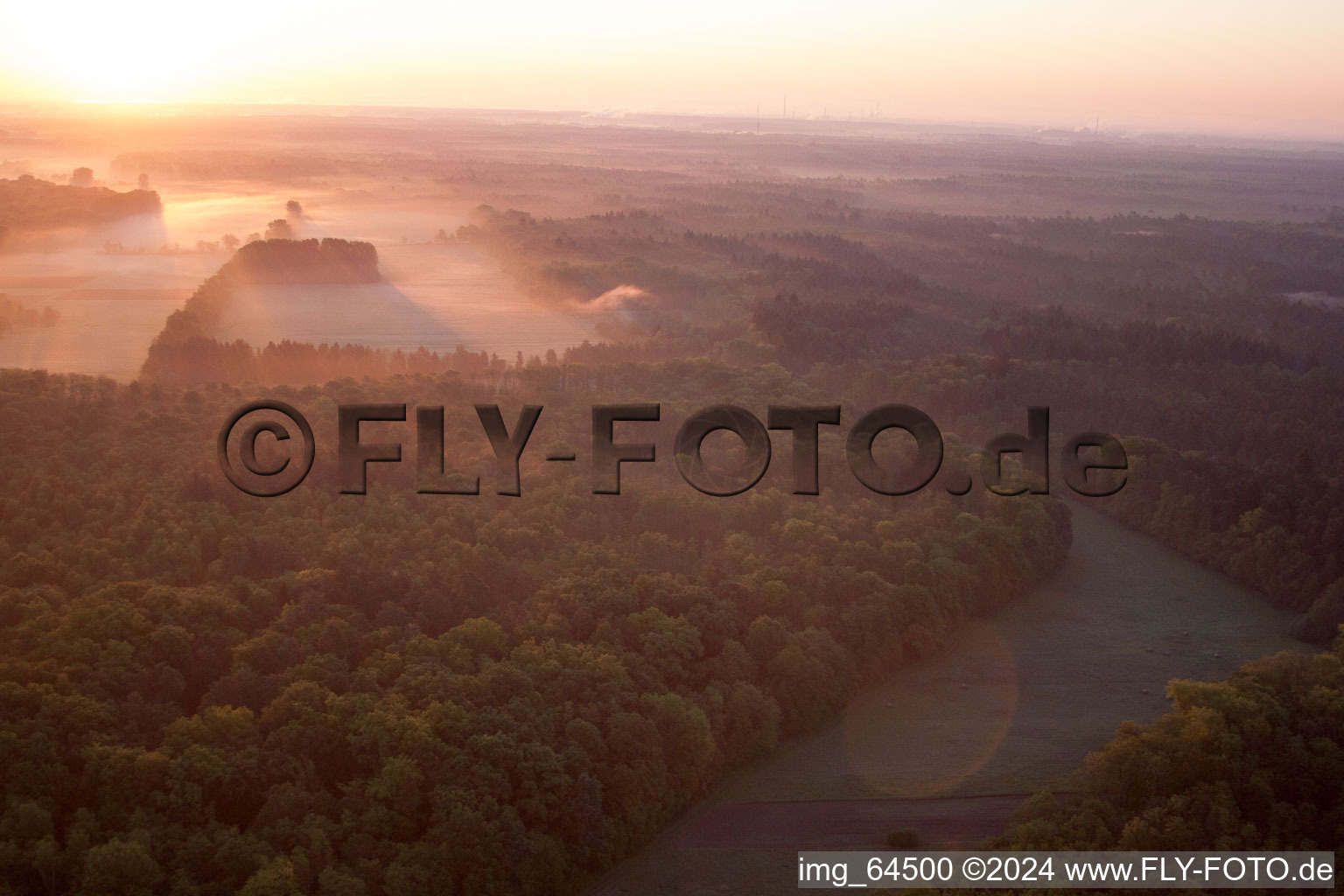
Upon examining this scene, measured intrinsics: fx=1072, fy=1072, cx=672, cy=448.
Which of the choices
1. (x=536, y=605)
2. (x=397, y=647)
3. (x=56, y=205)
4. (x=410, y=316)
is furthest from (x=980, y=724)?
(x=56, y=205)

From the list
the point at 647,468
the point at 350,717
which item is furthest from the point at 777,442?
the point at 350,717

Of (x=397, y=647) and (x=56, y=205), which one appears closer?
(x=397, y=647)

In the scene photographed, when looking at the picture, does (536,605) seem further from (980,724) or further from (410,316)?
(410,316)

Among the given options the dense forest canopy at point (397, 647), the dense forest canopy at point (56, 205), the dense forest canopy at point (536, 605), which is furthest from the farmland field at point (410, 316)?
the dense forest canopy at point (397, 647)

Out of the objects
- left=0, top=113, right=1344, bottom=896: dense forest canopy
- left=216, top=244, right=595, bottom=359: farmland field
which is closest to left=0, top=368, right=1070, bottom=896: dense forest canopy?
left=0, top=113, right=1344, bottom=896: dense forest canopy

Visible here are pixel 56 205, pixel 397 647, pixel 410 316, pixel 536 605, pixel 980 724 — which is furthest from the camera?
pixel 56 205

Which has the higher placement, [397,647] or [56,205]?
[56,205]

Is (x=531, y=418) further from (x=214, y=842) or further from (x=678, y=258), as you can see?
(x=678, y=258)


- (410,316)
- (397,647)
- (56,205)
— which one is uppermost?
(56,205)
